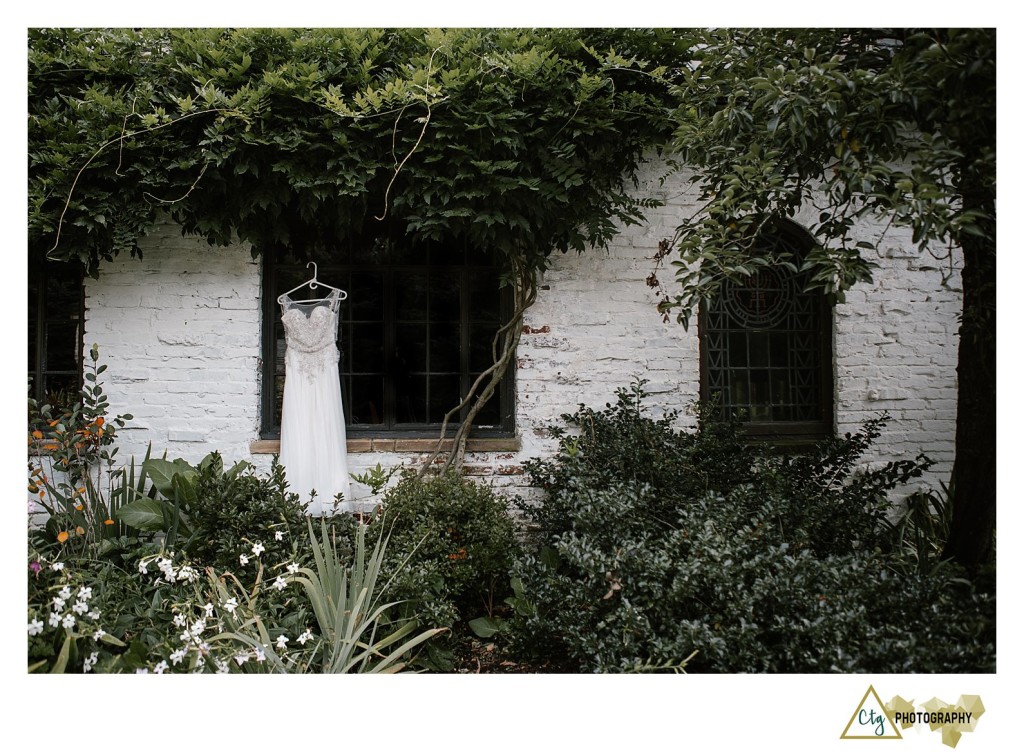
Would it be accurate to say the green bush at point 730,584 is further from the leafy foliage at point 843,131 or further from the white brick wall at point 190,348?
the white brick wall at point 190,348

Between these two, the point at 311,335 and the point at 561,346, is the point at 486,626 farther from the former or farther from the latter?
the point at 311,335

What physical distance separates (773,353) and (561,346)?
1534mm

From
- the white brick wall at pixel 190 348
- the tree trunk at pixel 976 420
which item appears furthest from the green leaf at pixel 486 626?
the tree trunk at pixel 976 420

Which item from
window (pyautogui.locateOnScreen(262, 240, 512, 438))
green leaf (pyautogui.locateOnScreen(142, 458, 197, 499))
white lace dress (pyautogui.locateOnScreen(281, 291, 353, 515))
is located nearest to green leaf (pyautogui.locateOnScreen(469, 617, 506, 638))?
white lace dress (pyautogui.locateOnScreen(281, 291, 353, 515))

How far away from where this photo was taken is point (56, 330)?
4195mm

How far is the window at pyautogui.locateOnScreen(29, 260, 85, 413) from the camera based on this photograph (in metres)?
4.14

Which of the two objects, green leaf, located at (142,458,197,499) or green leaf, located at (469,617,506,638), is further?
green leaf, located at (142,458,197,499)

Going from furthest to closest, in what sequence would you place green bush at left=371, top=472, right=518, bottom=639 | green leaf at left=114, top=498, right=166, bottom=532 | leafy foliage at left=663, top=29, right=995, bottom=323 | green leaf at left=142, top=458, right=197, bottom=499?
green leaf at left=142, top=458, right=197, bottom=499 < green leaf at left=114, top=498, right=166, bottom=532 < green bush at left=371, top=472, right=518, bottom=639 < leafy foliage at left=663, top=29, right=995, bottom=323

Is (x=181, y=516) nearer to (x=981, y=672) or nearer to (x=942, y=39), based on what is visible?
(x=981, y=672)

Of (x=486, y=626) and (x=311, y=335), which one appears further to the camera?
(x=311, y=335)

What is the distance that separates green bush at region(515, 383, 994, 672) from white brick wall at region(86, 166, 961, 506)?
2.43ft

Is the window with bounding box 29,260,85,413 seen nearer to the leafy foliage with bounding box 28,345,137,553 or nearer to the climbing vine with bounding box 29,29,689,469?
the leafy foliage with bounding box 28,345,137,553

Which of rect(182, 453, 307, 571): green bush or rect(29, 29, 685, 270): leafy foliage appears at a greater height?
rect(29, 29, 685, 270): leafy foliage
